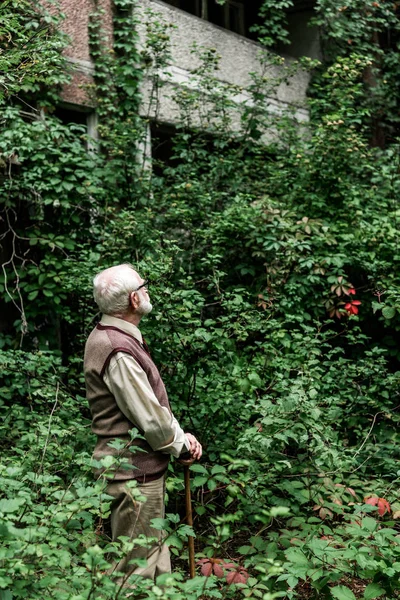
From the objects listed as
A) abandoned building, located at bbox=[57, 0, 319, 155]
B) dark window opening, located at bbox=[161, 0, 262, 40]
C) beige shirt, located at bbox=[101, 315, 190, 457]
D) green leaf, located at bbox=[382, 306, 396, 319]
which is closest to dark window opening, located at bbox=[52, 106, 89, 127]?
abandoned building, located at bbox=[57, 0, 319, 155]

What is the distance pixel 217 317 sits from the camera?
5008mm

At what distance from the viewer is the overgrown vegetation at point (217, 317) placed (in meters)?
3.37

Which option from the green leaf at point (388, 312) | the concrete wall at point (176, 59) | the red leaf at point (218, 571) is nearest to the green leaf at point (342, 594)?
the red leaf at point (218, 571)

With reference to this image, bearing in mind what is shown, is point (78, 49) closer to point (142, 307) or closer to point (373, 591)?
point (142, 307)

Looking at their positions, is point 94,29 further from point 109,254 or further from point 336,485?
point 336,485

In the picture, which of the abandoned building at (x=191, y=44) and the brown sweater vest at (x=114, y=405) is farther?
the abandoned building at (x=191, y=44)

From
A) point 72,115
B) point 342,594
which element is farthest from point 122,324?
point 72,115

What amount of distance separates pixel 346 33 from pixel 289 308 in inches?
213

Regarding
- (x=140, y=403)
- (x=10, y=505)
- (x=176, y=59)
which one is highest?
(x=176, y=59)

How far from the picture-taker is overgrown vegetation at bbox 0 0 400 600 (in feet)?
11.0

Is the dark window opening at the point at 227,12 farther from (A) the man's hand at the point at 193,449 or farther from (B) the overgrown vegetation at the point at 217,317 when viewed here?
(A) the man's hand at the point at 193,449

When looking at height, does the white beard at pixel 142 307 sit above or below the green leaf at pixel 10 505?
above

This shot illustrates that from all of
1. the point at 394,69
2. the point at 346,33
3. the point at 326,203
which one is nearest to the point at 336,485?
the point at 326,203

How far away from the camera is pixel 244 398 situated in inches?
193
